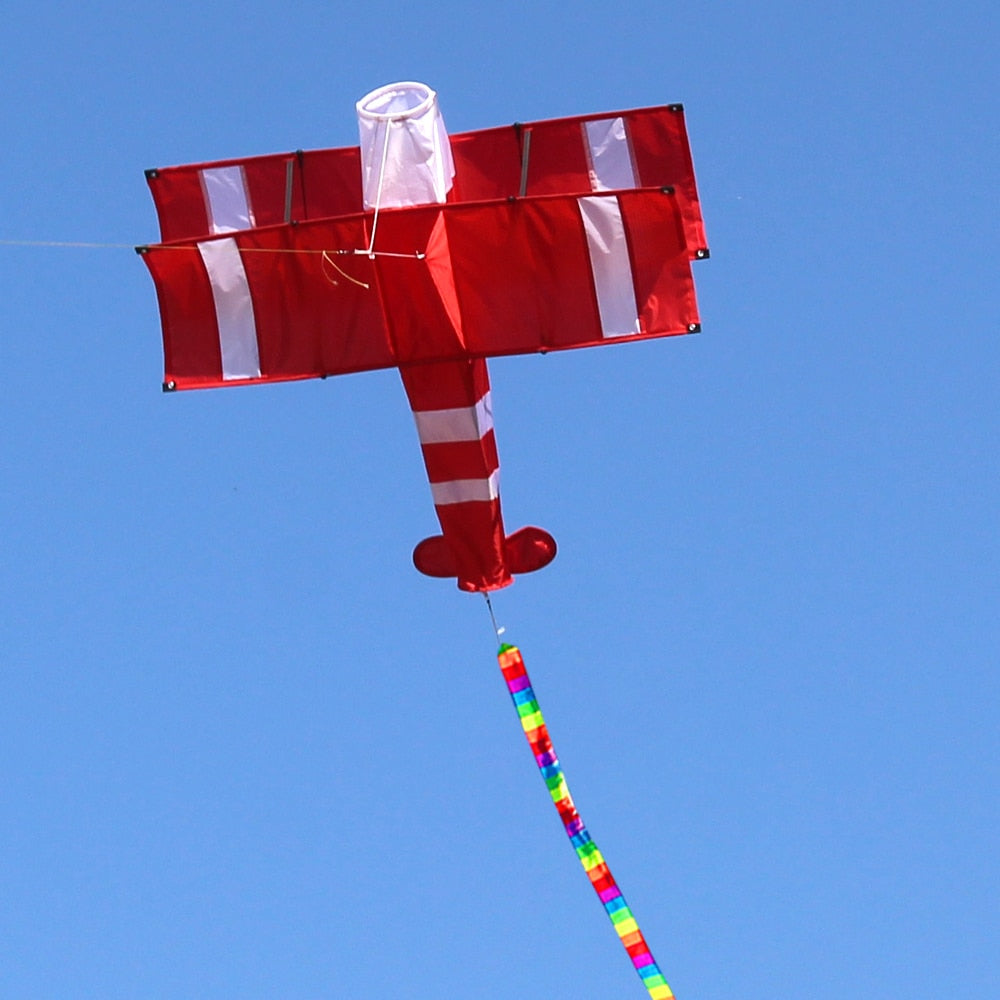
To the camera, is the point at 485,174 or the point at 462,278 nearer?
the point at 462,278

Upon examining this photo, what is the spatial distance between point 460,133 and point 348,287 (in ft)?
6.02

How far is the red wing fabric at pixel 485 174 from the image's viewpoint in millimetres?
21391

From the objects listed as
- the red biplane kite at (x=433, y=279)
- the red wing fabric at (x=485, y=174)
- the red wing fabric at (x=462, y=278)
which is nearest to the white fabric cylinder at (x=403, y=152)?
the red biplane kite at (x=433, y=279)

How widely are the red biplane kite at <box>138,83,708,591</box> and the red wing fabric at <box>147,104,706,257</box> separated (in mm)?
37

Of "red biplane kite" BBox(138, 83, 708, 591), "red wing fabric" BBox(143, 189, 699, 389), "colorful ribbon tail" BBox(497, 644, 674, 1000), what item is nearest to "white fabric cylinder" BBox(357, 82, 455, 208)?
"red biplane kite" BBox(138, 83, 708, 591)

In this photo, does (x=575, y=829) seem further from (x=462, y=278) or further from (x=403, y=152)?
(x=403, y=152)

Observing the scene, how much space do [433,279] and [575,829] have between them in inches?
189

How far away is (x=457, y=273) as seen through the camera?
2041cm

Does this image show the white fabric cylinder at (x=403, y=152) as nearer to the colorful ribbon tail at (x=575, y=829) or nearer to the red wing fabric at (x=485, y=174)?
the red wing fabric at (x=485, y=174)

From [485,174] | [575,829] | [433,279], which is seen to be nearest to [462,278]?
[433,279]

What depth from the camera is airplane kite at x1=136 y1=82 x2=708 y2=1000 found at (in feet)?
66.6

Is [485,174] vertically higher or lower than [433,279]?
higher

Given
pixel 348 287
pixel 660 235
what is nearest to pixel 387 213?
pixel 348 287

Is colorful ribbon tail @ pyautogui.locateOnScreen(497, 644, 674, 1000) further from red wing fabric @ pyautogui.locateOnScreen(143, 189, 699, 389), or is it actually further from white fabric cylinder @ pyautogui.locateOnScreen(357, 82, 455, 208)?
white fabric cylinder @ pyautogui.locateOnScreen(357, 82, 455, 208)
